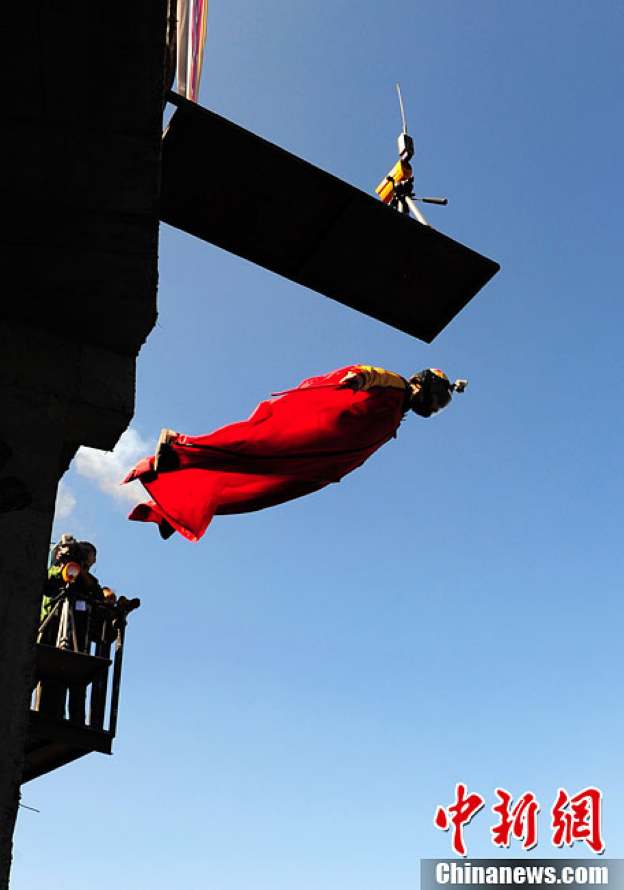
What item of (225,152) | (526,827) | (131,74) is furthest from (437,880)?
(131,74)

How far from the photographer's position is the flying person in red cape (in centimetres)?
712

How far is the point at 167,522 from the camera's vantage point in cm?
742

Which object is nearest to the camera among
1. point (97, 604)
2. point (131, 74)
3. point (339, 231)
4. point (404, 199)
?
point (131, 74)

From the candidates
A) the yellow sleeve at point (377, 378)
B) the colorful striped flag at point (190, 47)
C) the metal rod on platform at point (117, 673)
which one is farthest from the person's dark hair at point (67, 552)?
the colorful striped flag at point (190, 47)

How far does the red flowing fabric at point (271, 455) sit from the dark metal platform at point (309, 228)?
80cm

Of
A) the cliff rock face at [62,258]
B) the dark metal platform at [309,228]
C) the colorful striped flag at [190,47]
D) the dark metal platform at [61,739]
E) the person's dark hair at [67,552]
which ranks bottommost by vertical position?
the dark metal platform at [61,739]

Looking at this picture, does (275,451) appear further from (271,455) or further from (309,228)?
(309,228)

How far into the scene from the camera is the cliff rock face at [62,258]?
3.75 meters

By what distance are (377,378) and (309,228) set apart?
58.8 inches

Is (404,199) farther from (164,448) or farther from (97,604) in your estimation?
(97,604)

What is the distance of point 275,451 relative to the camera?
7.28 meters

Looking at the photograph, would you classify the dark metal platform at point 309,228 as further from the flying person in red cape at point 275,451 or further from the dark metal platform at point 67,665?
the dark metal platform at point 67,665

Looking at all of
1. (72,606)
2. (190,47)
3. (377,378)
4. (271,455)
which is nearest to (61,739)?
(72,606)

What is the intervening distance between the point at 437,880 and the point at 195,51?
74.2 feet
